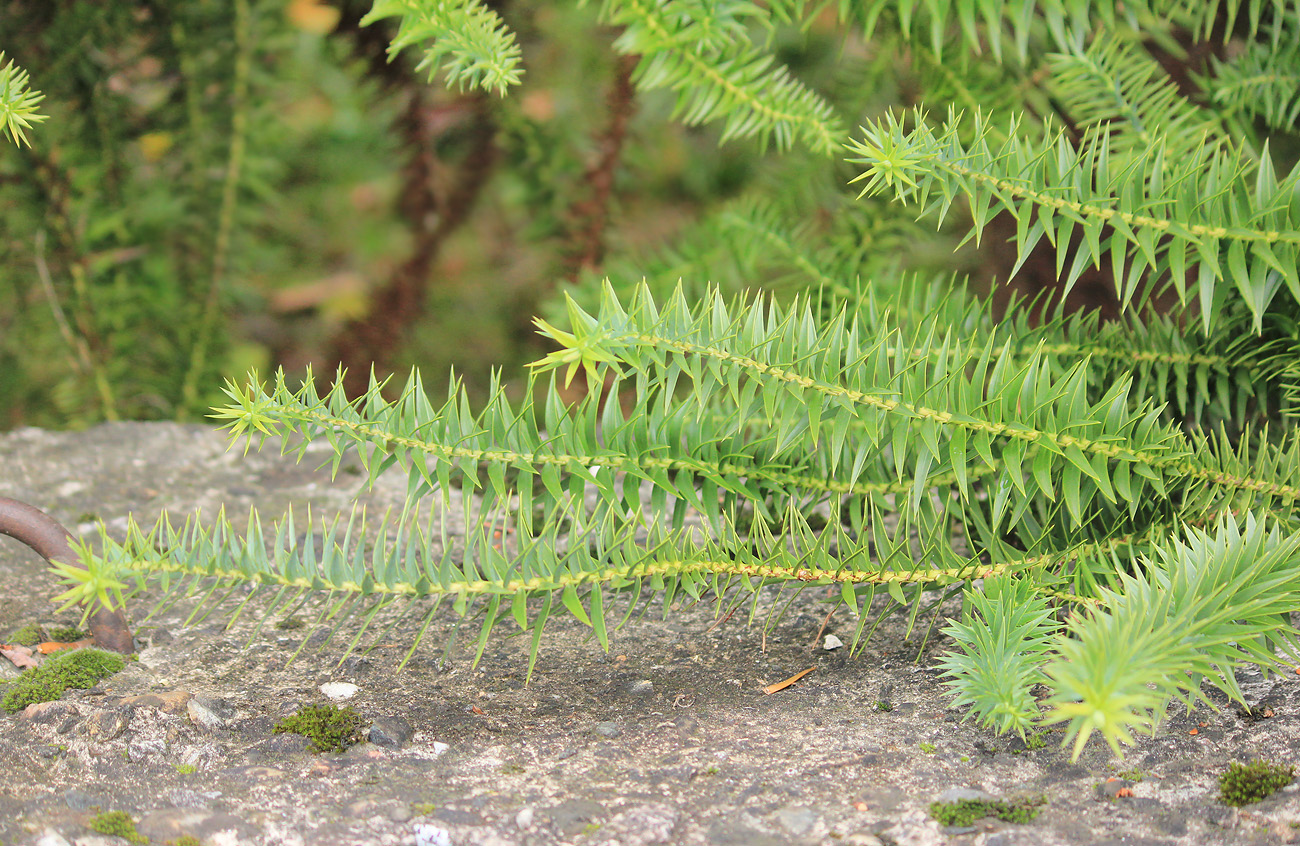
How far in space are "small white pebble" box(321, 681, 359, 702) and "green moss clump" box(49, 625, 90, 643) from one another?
251 mm

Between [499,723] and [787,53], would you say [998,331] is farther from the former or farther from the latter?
[787,53]

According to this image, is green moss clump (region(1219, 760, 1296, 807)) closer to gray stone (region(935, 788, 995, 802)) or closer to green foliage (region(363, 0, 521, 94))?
gray stone (region(935, 788, 995, 802))

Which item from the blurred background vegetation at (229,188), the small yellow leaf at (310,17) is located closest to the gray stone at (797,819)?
the blurred background vegetation at (229,188)


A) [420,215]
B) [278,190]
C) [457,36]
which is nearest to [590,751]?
[457,36]

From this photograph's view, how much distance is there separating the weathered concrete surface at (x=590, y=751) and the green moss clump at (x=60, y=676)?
0.05 ft

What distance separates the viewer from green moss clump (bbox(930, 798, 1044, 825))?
2.11 ft

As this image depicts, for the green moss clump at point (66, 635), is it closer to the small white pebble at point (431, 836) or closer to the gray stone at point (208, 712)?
the gray stone at point (208, 712)

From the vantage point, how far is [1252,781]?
654 mm

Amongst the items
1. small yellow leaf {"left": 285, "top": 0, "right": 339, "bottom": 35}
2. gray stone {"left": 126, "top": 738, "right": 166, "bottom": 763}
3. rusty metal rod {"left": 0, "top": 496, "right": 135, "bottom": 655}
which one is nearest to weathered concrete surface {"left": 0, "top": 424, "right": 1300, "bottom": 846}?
gray stone {"left": 126, "top": 738, "right": 166, "bottom": 763}

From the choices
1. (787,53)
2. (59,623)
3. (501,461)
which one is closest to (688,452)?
(501,461)

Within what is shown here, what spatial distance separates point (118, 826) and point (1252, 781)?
0.72 metres

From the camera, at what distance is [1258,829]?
0.62m

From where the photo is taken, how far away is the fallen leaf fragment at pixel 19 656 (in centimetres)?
86

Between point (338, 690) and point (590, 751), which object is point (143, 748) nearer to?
point (338, 690)
